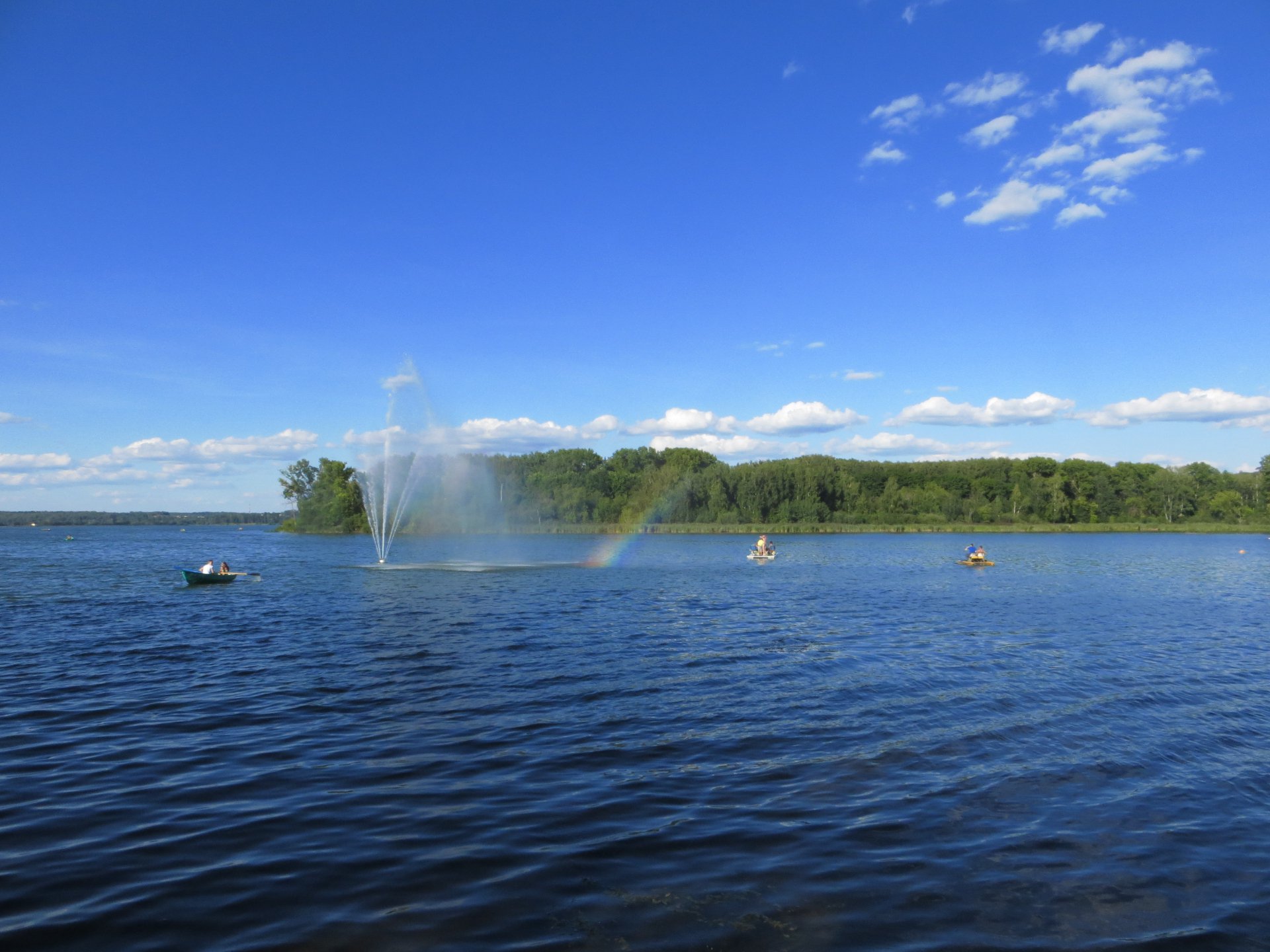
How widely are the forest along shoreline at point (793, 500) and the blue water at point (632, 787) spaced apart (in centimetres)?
11870

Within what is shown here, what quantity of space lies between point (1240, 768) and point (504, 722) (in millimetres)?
13729

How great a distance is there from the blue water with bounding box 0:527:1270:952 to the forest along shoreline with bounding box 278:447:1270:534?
119 m

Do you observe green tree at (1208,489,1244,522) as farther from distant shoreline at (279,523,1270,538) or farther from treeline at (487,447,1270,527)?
distant shoreline at (279,523,1270,538)

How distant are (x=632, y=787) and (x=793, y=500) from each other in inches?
6595

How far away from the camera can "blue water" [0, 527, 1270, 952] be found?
8.79 m

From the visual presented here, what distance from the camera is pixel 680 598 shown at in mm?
43469

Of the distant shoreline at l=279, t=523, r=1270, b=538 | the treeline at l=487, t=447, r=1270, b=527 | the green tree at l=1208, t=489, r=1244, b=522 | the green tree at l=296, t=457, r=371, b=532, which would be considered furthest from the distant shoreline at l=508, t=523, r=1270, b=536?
the green tree at l=296, t=457, r=371, b=532

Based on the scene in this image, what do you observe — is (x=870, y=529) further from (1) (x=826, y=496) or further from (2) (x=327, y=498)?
(2) (x=327, y=498)

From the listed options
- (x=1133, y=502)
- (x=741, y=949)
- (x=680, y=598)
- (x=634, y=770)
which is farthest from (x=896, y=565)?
(x=1133, y=502)

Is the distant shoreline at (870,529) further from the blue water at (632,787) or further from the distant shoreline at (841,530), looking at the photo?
the blue water at (632,787)

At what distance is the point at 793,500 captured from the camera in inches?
6959

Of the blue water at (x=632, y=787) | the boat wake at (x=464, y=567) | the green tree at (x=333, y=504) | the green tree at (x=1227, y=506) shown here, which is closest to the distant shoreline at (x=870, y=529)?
the green tree at (x=1227, y=506)

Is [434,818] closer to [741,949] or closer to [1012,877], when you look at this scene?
[741,949]

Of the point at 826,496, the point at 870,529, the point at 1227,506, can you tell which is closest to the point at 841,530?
the point at 870,529
